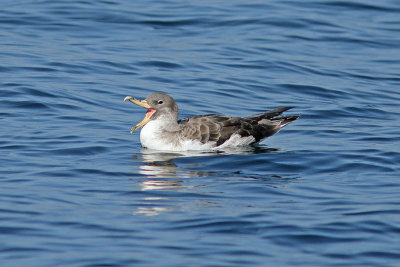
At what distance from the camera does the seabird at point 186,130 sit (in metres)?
Result: 13.3

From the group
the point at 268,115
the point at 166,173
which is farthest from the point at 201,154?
the point at 268,115

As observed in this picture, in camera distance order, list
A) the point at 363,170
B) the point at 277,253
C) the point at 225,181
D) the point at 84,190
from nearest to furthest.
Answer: the point at 277,253, the point at 84,190, the point at 225,181, the point at 363,170

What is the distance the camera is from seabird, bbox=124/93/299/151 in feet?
43.6

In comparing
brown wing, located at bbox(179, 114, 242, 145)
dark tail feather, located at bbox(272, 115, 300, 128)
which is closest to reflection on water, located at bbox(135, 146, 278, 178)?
brown wing, located at bbox(179, 114, 242, 145)

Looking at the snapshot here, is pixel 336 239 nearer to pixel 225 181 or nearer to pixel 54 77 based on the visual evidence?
pixel 225 181

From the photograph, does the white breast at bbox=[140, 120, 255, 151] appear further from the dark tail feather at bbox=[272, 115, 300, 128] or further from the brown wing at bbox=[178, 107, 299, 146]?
the dark tail feather at bbox=[272, 115, 300, 128]

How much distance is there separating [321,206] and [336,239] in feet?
4.15

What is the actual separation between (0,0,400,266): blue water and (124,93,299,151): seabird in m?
0.32

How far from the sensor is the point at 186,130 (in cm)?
1334

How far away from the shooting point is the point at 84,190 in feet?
34.6

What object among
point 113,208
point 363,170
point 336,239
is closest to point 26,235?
point 113,208

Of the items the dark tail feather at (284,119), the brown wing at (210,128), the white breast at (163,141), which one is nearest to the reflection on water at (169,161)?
the white breast at (163,141)

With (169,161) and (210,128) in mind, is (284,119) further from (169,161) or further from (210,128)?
(169,161)

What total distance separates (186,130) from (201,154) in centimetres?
53
